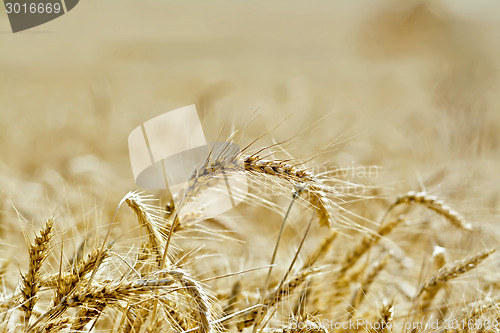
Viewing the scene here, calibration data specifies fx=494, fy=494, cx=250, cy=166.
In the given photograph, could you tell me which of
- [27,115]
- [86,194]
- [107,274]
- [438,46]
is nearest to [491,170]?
[86,194]

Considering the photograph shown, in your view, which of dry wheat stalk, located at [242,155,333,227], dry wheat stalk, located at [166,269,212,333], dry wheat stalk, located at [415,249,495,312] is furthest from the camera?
dry wheat stalk, located at [415,249,495,312]

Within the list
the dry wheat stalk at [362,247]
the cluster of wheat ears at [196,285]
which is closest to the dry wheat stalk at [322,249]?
the cluster of wheat ears at [196,285]

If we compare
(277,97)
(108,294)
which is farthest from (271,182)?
(277,97)

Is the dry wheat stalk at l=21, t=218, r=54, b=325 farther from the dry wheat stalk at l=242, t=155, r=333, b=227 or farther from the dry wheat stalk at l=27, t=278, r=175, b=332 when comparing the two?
the dry wheat stalk at l=242, t=155, r=333, b=227

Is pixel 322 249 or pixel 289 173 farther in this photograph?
pixel 322 249

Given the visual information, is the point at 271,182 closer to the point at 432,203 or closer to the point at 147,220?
the point at 147,220

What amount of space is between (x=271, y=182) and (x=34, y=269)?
0.54 metres

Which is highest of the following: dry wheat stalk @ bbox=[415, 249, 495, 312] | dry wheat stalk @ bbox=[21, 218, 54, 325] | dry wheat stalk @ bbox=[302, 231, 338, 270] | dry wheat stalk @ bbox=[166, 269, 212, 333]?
dry wheat stalk @ bbox=[21, 218, 54, 325]

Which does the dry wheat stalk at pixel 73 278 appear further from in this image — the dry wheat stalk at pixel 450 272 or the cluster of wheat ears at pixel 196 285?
the dry wheat stalk at pixel 450 272

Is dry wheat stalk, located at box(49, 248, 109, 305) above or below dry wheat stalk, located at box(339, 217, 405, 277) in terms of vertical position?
above

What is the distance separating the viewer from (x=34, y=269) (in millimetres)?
970

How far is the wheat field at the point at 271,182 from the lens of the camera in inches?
42.6

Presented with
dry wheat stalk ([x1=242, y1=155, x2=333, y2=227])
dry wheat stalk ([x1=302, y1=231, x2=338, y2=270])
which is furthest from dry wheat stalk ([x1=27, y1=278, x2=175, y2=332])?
dry wheat stalk ([x1=302, y1=231, x2=338, y2=270])

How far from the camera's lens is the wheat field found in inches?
42.6
